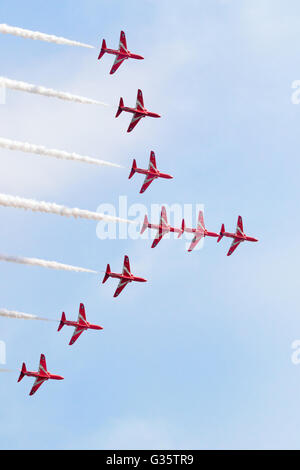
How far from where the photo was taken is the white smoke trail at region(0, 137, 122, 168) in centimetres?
10940

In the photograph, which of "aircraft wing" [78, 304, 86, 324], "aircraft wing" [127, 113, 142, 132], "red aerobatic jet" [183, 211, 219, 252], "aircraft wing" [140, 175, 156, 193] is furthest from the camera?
"red aerobatic jet" [183, 211, 219, 252]

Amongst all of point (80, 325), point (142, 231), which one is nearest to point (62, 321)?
point (80, 325)

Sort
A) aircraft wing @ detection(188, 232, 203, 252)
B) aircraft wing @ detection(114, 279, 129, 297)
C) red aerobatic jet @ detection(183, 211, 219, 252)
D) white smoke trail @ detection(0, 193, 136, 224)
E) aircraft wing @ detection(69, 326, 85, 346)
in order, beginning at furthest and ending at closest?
red aerobatic jet @ detection(183, 211, 219, 252)
aircraft wing @ detection(188, 232, 203, 252)
aircraft wing @ detection(114, 279, 129, 297)
aircraft wing @ detection(69, 326, 85, 346)
white smoke trail @ detection(0, 193, 136, 224)

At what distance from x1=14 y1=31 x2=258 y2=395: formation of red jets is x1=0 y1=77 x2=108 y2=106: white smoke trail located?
33.6ft

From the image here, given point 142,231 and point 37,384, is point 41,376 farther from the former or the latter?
point 142,231

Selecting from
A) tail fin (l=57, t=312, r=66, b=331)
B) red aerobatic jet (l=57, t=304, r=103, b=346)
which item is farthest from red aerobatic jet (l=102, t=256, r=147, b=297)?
tail fin (l=57, t=312, r=66, b=331)

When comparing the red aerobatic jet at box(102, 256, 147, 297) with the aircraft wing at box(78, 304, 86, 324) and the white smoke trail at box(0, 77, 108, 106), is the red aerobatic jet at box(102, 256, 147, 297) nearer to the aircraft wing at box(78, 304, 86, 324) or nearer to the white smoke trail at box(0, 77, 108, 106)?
the aircraft wing at box(78, 304, 86, 324)

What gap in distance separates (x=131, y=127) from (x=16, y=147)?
22085mm

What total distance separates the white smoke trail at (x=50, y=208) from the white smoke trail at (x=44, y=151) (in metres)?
5.51

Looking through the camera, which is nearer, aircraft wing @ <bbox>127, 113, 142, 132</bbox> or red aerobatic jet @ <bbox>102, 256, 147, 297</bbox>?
red aerobatic jet @ <bbox>102, 256, 147, 297</bbox>

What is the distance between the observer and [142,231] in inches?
5010

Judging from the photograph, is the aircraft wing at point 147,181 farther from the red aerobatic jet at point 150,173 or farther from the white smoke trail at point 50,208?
the white smoke trail at point 50,208
